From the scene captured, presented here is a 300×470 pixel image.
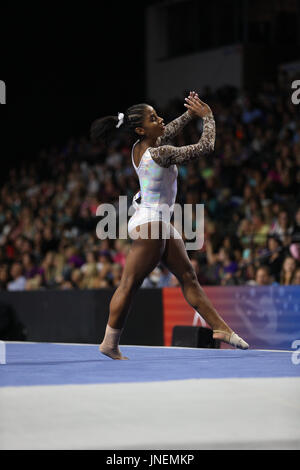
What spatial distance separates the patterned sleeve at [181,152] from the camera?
476 cm

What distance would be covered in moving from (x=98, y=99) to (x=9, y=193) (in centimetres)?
371

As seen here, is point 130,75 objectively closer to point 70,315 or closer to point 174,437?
point 70,315

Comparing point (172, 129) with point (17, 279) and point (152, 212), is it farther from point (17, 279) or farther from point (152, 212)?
point (17, 279)

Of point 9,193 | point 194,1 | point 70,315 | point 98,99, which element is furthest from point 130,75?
point 70,315

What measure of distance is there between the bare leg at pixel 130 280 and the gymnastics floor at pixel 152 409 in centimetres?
85

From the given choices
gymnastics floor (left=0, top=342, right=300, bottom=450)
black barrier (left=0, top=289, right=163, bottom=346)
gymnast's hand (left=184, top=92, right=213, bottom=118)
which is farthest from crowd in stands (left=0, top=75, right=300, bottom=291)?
gymnastics floor (left=0, top=342, right=300, bottom=450)

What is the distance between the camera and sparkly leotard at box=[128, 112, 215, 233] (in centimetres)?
479

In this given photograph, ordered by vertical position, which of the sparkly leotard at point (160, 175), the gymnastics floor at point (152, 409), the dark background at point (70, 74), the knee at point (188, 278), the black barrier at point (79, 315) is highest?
the dark background at point (70, 74)

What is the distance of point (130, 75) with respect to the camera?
20328 mm

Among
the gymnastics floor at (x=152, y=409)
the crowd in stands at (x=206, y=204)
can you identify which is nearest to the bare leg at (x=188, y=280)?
the gymnastics floor at (x=152, y=409)

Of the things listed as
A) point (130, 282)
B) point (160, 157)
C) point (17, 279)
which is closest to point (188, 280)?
point (130, 282)

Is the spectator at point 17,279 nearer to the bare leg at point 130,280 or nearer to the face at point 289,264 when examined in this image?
the face at point 289,264

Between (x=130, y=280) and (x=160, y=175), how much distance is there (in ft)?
2.10

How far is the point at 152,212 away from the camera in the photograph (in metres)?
4.90
